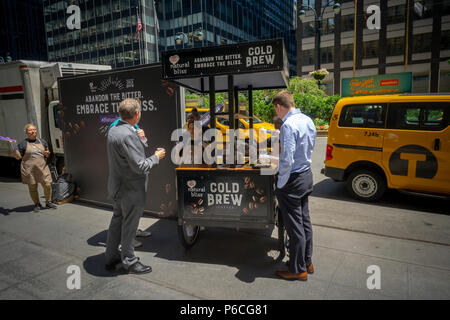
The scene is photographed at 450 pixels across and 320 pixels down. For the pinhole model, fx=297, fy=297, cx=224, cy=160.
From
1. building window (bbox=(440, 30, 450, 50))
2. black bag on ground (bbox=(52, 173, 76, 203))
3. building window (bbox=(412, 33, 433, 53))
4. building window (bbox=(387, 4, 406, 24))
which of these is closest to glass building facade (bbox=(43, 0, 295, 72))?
building window (bbox=(387, 4, 406, 24))

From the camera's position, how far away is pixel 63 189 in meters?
6.84

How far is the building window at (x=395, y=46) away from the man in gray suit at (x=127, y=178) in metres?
41.9

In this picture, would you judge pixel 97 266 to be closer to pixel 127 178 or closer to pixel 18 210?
pixel 127 178

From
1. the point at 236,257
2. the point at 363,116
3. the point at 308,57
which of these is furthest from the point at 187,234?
the point at 308,57

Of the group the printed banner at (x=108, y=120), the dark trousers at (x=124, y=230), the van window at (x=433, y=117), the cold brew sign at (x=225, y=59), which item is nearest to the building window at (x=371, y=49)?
the van window at (x=433, y=117)

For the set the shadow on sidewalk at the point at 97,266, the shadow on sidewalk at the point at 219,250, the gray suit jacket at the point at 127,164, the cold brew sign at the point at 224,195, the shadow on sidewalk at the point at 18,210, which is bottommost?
the shadow on sidewalk at the point at 219,250

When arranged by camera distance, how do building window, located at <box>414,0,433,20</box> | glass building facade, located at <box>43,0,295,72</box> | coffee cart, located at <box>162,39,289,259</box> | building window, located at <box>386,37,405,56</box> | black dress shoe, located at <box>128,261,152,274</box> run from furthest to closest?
glass building facade, located at <box>43,0,295,72</box> < building window, located at <box>386,37,405,56</box> < building window, located at <box>414,0,433,20</box> < black dress shoe, located at <box>128,261,152,274</box> < coffee cart, located at <box>162,39,289,259</box>

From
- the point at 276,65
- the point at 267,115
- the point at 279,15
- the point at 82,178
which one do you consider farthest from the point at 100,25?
the point at 276,65

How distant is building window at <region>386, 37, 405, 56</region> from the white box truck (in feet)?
127

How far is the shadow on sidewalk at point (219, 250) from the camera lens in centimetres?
383

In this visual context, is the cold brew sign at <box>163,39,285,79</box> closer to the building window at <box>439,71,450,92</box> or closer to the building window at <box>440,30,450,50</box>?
the building window at <box>439,71,450,92</box>

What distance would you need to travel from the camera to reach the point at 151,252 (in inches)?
173

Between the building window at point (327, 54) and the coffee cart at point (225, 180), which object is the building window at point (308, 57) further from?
the coffee cart at point (225, 180)

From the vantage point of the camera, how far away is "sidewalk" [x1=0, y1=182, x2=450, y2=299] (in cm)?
328
